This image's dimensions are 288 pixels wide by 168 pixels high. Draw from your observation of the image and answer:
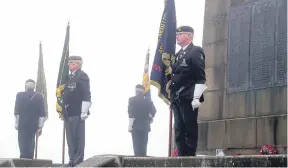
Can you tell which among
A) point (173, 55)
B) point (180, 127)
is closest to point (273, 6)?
point (173, 55)

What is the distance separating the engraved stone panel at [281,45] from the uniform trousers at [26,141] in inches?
235

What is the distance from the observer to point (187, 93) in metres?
7.32

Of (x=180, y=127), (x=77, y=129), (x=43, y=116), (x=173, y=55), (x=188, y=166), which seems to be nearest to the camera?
(x=188, y=166)

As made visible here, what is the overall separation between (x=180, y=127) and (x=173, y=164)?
113 centimetres

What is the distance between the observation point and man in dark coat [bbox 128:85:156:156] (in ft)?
49.1

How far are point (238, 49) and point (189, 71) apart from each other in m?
3.15

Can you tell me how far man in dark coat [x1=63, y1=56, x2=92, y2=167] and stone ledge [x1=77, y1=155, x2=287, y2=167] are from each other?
8.83ft

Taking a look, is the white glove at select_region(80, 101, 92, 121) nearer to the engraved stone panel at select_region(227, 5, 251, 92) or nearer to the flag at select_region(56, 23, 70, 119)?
the flag at select_region(56, 23, 70, 119)

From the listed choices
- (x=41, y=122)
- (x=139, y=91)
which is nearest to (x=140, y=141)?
(x=139, y=91)

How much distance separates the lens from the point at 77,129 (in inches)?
383

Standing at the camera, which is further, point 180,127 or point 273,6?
point 273,6

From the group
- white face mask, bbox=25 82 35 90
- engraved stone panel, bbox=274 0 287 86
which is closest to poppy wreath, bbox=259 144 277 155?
engraved stone panel, bbox=274 0 287 86

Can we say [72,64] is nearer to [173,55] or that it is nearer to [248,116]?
[173,55]

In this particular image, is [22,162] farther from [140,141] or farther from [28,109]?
[140,141]
